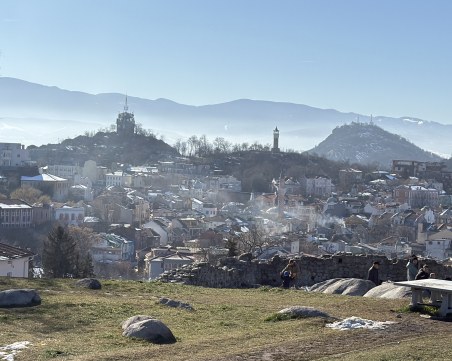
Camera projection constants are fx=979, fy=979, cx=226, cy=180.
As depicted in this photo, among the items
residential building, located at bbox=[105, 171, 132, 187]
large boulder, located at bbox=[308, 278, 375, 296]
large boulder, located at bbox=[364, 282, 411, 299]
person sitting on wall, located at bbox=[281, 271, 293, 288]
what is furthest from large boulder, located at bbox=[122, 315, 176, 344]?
residential building, located at bbox=[105, 171, 132, 187]

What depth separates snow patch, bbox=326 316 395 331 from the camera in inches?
454

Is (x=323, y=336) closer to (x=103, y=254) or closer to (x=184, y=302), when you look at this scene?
(x=184, y=302)

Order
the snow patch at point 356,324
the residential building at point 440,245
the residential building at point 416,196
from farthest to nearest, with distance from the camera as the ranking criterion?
1. the residential building at point 416,196
2. the residential building at point 440,245
3. the snow patch at point 356,324

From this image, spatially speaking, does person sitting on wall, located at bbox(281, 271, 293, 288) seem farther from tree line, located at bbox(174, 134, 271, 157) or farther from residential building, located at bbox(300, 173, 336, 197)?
tree line, located at bbox(174, 134, 271, 157)

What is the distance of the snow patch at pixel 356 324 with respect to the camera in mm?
11539

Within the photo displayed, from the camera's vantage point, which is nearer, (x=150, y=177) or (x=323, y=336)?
(x=323, y=336)

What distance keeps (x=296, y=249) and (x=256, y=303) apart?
54.5 meters

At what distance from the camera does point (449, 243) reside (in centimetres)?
7625

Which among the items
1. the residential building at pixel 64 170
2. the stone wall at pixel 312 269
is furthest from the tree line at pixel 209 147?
the stone wall at pixel 312 269

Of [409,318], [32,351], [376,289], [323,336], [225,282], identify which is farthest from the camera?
[225,282]

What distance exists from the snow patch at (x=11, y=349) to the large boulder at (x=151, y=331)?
45.6 inches

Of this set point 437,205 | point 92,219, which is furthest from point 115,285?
point 437,205

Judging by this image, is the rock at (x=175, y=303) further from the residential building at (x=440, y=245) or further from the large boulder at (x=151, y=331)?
the residential building at (x=440, y=245)

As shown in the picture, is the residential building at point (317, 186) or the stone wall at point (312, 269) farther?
the residential building at point (317, 186)
